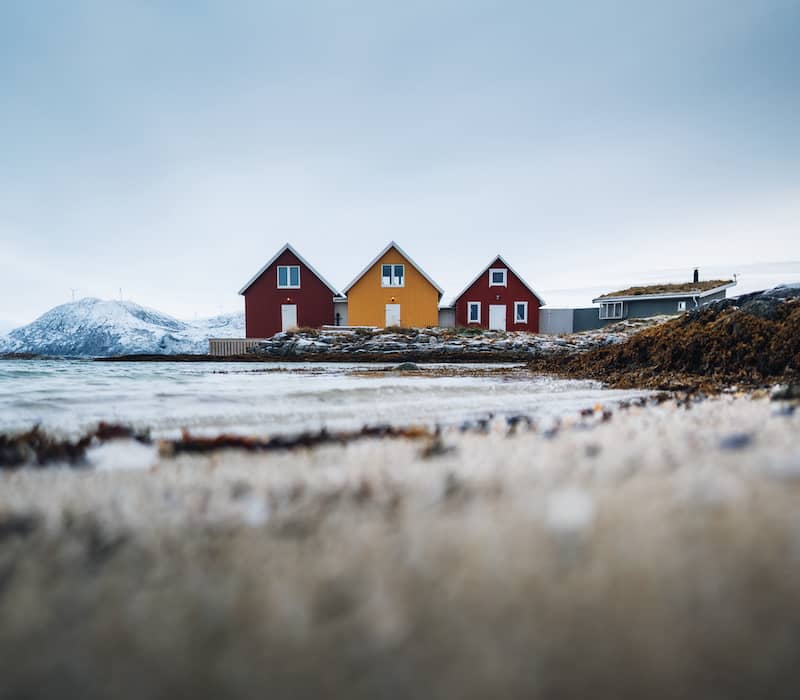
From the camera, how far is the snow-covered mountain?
41906 mm

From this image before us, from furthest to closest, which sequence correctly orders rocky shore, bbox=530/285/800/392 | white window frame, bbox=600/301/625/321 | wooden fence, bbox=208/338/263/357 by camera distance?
white window frame, bbox=600/301/625/321, wooden fence, bbox=208/338/263/357, rocky shore, bbox=530/285/800/392

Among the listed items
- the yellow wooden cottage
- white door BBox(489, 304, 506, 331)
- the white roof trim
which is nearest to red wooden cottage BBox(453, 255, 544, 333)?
white door BBox(489, 304, 506, 331)

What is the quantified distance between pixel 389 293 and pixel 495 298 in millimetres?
6405

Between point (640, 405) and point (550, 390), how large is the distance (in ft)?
4.27

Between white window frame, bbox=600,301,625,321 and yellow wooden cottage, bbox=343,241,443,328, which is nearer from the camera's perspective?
yellow wooden cottage, bbox=343,241,443,328

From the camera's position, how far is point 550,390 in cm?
365

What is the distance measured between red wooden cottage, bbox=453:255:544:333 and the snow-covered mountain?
931 inches

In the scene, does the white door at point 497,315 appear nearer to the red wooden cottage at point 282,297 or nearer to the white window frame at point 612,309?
the white window frame at point 612,309

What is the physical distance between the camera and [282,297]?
79.7ft

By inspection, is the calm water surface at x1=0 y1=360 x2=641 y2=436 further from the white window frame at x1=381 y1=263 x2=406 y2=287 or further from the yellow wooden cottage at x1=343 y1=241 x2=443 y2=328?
the white window frame at x1=381 y1=263 x2=406 y2=287

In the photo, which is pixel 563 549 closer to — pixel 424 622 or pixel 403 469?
pixel 424 622

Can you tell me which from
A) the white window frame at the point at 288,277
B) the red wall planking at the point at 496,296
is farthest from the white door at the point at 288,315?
the red wall planking at the point at 496,296

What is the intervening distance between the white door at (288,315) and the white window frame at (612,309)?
19333mm

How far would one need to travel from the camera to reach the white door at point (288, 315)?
2430 centimetres
